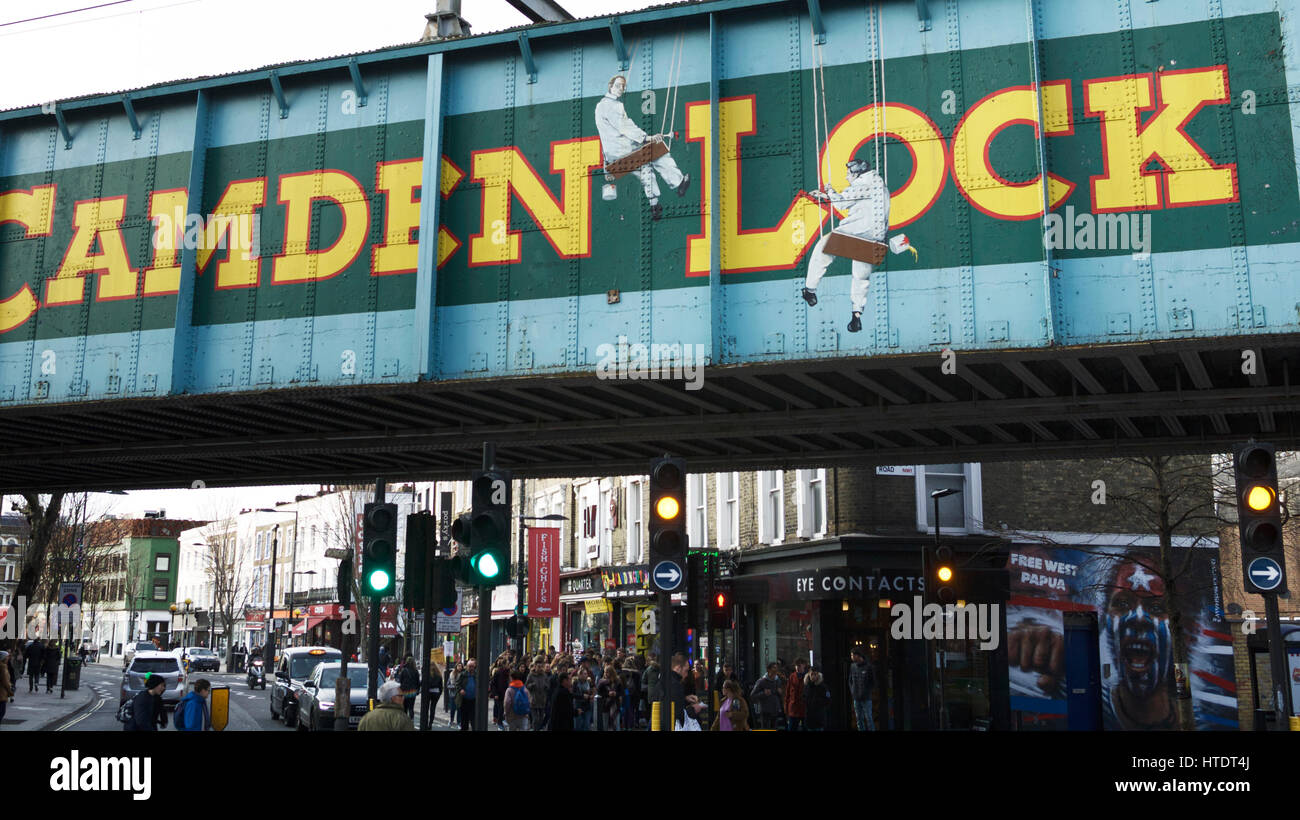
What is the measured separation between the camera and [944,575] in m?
20.5

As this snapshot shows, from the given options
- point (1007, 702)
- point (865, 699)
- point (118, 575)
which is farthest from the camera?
point (118, 575)

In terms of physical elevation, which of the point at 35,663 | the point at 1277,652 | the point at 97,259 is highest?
the point at 97,259

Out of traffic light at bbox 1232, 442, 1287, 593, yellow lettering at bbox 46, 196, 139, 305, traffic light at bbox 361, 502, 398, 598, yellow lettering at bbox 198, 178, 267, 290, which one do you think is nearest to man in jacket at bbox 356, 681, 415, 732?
traffic light at bbox 361, 502, 398, 598

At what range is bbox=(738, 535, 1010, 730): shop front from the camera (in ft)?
87.2

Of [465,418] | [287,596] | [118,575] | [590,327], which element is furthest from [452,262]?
[118,575]

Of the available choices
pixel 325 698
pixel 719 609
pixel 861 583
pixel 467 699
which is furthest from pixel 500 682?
pixel 861 583

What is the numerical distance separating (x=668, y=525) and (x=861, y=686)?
14.1 metres

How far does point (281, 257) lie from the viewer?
16.4 metres

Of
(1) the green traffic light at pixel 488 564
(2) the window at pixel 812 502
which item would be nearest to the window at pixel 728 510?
(2) the window at pixel 812 502

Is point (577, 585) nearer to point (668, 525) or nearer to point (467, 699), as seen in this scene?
point (467, 699)
